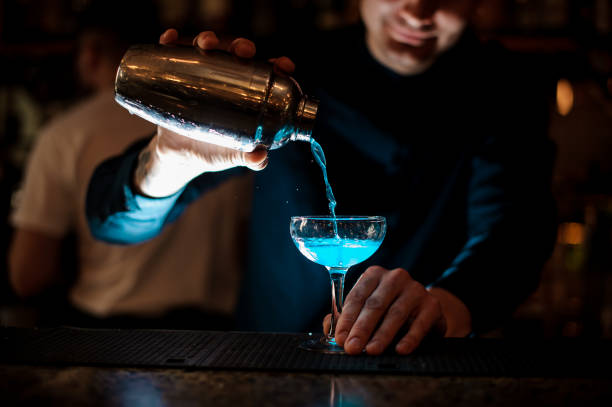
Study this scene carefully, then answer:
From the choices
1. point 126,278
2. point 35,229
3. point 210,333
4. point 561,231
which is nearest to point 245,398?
point 210,333

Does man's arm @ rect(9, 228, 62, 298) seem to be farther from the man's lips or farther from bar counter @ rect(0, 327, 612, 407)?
the man's lips

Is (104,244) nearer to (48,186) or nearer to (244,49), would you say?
(48,186)

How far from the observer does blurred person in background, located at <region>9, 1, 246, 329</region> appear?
8.06 ft

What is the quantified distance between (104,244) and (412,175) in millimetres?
1234

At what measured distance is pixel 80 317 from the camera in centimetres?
262

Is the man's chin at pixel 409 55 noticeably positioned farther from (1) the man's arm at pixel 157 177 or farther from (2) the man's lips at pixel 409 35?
(1) the man's arm at pixel 157 177

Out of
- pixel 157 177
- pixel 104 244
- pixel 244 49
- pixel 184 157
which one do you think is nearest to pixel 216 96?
pixel 244 49

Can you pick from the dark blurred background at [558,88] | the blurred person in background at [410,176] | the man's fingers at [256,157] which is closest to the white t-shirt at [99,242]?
the blurred person in background at [410,176]

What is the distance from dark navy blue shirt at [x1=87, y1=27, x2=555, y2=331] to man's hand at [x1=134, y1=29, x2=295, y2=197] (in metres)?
0.21

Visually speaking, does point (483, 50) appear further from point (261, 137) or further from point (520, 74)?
point (261, 137)

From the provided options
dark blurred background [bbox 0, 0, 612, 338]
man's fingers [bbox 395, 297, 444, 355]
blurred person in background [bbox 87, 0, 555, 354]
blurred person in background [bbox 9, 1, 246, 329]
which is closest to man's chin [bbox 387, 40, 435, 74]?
blurred person in background [bbox 87, 0, 555, 354]

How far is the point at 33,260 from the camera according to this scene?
2.55m

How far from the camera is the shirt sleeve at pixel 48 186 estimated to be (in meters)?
2.47

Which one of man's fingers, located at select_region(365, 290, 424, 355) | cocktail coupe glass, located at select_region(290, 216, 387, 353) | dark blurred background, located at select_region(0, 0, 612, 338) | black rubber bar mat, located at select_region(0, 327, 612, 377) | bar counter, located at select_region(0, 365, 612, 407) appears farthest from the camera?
dark blurred background, located at select_region(0, 0, 612, 338)
